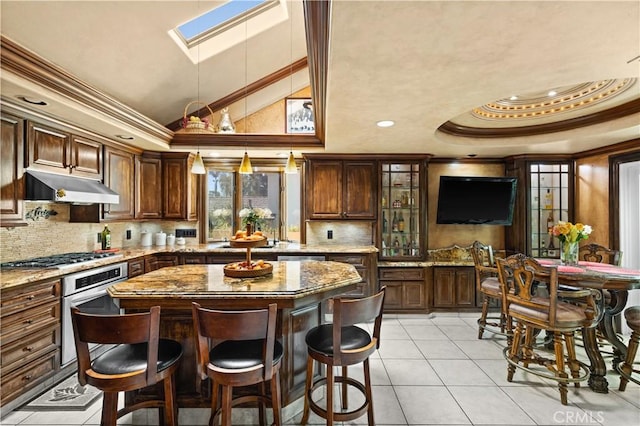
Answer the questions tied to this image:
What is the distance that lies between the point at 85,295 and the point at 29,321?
52 cm

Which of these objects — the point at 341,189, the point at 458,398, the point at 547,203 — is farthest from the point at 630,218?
the point at 341,189

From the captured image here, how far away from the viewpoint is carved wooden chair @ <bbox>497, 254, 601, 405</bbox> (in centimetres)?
259

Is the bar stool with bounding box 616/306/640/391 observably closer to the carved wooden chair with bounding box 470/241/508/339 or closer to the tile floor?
the tile floor

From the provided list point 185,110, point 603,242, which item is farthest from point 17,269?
point 603,242

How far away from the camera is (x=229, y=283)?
2271 mm

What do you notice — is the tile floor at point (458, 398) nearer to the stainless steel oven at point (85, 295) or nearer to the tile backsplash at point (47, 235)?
the stainless steel oven at point (85, 295)

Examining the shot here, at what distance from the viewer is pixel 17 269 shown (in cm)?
275

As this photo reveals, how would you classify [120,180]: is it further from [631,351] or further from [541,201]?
[541,201]

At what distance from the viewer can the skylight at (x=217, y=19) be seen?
10.9ft

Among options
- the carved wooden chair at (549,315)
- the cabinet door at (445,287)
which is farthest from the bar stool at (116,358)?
the cabinet door at (445,287)

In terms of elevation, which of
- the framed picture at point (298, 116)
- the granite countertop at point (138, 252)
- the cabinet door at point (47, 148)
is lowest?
the granite countertop at point (138, 252)

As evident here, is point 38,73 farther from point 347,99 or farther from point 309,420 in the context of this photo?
point 309,420

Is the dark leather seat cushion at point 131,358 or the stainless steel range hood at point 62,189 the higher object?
the stainless steel range hood at point 62,189

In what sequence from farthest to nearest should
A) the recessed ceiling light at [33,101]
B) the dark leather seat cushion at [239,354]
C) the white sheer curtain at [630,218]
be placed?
the white sheer curtain at [630,218] → the recessed ceiling light at [33,101] → the dark leather seat cushion at [239,354]
